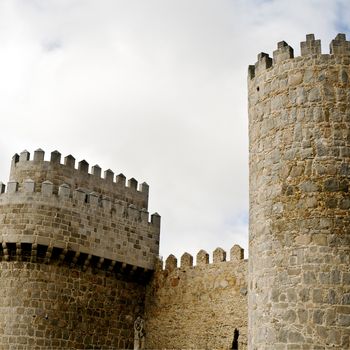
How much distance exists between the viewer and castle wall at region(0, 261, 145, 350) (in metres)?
15.2

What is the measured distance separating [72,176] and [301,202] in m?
9.97

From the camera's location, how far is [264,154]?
381 inches

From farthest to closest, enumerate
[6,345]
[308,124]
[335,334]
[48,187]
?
[48,187], [6,345], [308,124], [335,334]

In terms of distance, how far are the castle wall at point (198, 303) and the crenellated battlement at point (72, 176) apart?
266 cm

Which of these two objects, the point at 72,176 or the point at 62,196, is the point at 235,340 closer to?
the point at 62,196

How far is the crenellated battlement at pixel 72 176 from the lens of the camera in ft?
57.1

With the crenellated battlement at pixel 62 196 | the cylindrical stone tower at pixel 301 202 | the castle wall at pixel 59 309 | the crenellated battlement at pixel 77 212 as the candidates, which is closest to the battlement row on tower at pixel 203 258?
the crenellated battlement at pixel 77 212

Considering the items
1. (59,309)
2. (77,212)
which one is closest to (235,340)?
(59,309)

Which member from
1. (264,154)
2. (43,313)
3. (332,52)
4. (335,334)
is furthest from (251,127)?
(43,313)

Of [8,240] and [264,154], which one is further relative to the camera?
[8,240]

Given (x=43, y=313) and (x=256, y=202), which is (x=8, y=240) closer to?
(x=43, y=313)

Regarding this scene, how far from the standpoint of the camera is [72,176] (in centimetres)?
1791

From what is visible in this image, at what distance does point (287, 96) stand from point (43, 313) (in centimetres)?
859

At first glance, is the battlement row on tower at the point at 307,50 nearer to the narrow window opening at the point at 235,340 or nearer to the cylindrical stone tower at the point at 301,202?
the cylindrical stone tower at the point at 301,202
